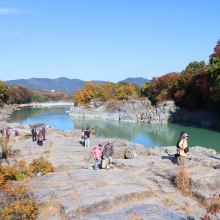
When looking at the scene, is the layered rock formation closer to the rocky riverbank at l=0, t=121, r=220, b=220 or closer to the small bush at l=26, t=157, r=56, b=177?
the rocky riverbank at l=0, t=121, r=220, b=220

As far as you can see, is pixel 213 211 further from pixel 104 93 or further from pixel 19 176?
pixel 104 93

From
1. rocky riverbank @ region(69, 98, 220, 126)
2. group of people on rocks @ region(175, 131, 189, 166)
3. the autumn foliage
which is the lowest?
rocky riverbank @ region(69, 98, 220, 126)

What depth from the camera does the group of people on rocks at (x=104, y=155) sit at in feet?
41.9

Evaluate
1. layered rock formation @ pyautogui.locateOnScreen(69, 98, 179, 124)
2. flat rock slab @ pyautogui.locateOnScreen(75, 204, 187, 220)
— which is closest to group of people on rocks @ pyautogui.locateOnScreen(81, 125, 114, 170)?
flat rock slab @ pyautogui.locateOnScreen(75, 204, 187, 220)

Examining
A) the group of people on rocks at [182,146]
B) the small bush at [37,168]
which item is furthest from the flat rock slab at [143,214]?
the small bush at [37,168]

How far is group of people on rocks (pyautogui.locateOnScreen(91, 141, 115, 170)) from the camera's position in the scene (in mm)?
12766

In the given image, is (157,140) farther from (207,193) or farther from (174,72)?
(174,72)

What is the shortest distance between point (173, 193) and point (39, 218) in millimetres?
4596

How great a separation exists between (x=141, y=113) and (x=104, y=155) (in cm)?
5119

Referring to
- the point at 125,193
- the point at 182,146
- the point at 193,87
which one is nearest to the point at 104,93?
the point at 193,87

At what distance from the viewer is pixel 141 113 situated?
63844 millimetres

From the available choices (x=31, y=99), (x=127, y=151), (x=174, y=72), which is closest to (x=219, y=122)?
(x=174, y=72)

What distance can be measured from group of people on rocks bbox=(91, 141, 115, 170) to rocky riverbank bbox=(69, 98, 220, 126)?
4131 centimetres

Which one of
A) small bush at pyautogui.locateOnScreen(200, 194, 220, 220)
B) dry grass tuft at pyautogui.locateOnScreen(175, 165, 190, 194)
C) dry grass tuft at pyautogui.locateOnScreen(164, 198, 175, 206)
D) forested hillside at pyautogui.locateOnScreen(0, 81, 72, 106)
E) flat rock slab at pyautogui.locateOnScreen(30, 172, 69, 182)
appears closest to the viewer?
small bush at pyautogui.locateOnScreen(200, 194, 220, 220)
